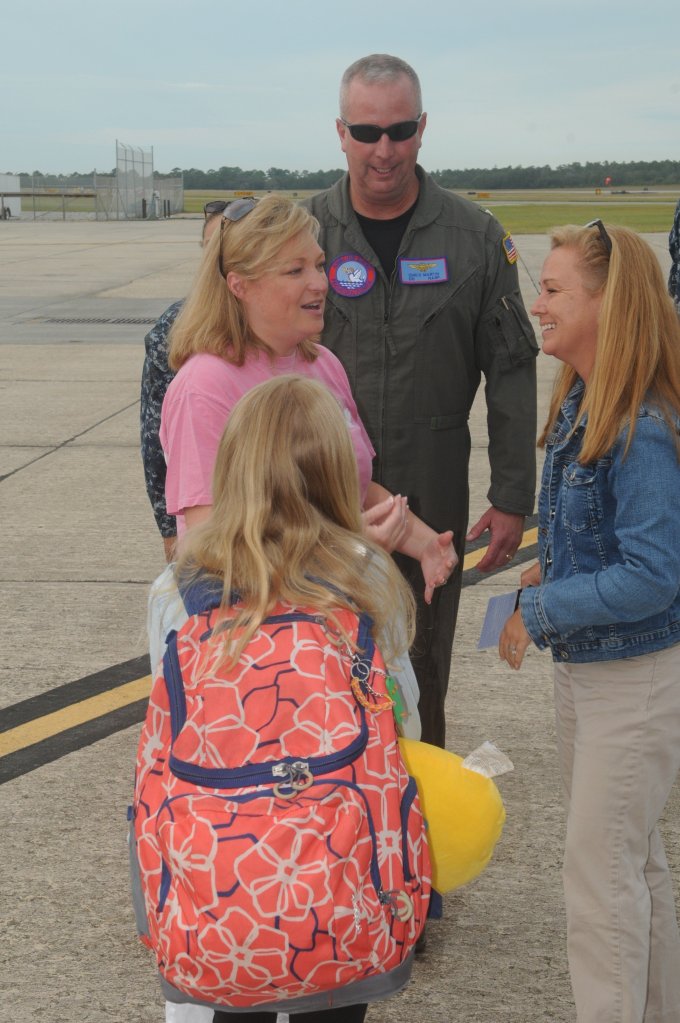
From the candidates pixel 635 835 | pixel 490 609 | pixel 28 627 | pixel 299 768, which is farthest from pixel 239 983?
pixel 28 627

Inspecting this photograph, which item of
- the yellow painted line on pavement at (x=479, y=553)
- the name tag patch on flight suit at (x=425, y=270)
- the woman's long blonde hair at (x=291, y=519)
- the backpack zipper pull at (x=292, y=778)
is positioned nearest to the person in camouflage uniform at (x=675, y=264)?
the name tag patch on flight suit at (x=425, y=270)

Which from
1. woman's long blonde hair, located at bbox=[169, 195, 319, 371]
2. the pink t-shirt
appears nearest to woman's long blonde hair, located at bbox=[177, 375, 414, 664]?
the pink t-shirt

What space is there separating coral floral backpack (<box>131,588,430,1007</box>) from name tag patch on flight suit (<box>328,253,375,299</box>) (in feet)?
5.91

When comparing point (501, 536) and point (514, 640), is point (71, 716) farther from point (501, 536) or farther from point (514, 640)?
point (514, 640)

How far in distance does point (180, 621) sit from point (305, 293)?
0.96 m

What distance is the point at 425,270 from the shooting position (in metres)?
3.63

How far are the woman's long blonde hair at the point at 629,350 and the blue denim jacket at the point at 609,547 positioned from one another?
37 millimetres

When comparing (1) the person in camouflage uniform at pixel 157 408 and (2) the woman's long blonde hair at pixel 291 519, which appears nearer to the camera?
(2) the woman's long blonde hair at pixel 291 519

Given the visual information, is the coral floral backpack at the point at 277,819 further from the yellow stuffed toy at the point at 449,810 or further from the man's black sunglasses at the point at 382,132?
the man's black sunglasses at the point at 382,132

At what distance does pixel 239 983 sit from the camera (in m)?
1.94

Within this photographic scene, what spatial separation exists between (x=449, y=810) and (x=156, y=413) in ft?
6.29

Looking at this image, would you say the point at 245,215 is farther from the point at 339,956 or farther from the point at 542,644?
the point at 339,956

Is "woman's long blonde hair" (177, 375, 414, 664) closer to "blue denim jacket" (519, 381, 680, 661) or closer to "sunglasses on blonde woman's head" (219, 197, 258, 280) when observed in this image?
"blue denim jacket" (519, 381, 680, 661)

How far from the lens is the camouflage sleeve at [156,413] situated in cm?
377
